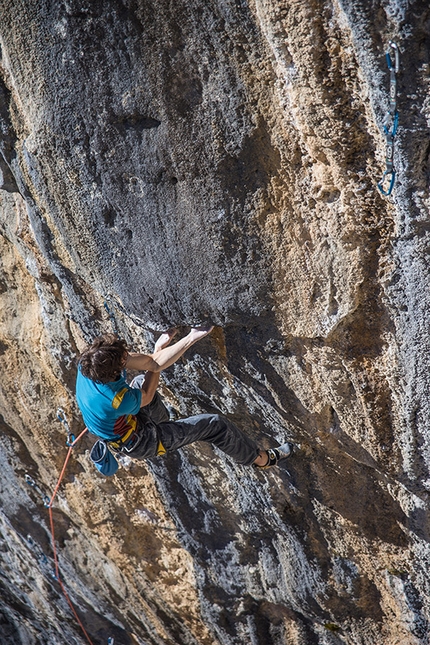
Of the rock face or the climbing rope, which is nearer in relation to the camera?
the rock face

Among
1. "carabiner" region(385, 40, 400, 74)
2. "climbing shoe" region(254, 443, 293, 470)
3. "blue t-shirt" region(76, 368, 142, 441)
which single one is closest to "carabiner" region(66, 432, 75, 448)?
"blue t-shirt" region(76, 368, 142, 441)

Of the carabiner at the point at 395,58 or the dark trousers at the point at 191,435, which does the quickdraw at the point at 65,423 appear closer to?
the dark trousers at the point at 191,435

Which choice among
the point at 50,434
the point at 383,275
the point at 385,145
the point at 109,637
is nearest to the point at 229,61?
the point at 385,145

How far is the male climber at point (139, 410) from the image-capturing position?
3.00 m

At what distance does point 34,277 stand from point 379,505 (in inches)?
114

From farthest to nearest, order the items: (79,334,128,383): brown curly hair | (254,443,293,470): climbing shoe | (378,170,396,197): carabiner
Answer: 1. (254,443,293,470): climbing shoe
2. (79,334,128,383): brown curly hair
3. (378,170,396,197): carabiner

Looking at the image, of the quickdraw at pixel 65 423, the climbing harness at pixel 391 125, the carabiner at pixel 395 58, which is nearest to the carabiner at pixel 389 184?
the climbing harness at pixel 391 125

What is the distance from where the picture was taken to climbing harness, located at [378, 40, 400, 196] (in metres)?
2.04

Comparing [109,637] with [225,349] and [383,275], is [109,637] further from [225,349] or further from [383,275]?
[383,275]

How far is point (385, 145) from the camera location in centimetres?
225

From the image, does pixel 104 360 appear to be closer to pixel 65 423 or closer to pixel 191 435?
pixel 191 435

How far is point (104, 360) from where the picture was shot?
2.94m

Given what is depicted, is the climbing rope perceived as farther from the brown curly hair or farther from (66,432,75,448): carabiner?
the brown curly hair

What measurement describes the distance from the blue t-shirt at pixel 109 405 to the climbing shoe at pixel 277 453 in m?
0.94
